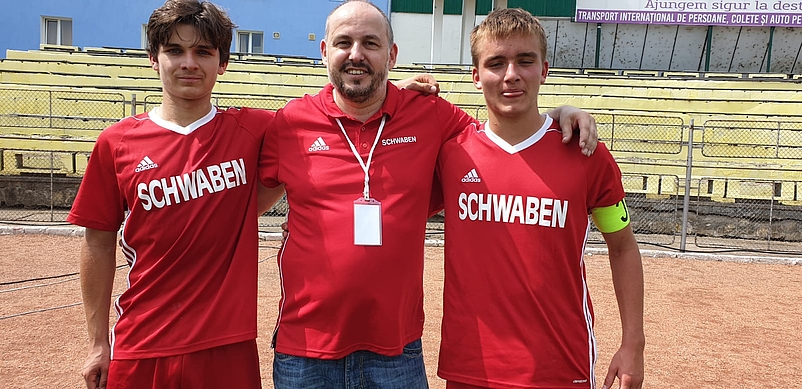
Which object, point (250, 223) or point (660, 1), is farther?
point (660, 1)

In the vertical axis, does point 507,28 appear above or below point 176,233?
above

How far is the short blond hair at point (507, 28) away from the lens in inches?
87.3

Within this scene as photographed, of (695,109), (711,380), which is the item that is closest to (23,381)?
(711,380)

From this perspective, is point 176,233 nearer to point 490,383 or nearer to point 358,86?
point 358,86

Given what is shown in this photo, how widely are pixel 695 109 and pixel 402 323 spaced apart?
14.2 m

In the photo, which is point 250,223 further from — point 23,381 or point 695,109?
point 695,109

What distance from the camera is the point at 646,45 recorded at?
24.3 meters

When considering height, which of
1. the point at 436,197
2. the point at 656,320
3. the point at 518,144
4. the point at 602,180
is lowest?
the point at 656,320

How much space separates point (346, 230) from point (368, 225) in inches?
3.3

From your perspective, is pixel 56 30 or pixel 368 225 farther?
pixel 56 30

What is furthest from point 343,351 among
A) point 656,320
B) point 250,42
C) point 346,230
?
point 250,42

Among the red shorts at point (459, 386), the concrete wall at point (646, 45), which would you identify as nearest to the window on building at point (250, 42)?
the concrete wall at point (646, 45)

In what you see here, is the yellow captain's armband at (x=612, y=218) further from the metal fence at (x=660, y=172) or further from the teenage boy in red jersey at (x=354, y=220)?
the metal fence at (x=660, y=172)

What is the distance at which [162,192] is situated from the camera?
2.31m
